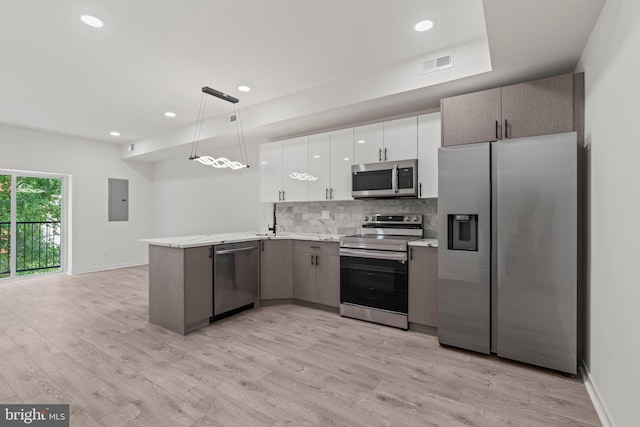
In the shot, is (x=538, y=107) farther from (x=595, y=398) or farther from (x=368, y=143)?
(x=595, y=398)

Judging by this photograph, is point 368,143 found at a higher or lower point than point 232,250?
higher

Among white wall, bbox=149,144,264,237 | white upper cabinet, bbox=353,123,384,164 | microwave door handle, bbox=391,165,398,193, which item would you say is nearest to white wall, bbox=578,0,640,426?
microwave door handle, bbox=391,165,398,193

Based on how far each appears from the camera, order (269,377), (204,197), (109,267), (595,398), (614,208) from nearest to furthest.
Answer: (614,208) → (595,398) → (269,377) → (204,197) → (109,267)

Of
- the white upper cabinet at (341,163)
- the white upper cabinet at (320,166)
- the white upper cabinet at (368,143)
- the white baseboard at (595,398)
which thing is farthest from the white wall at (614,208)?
the white upper cabinet at (320,166)

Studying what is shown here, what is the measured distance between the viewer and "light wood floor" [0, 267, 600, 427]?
1.87 m

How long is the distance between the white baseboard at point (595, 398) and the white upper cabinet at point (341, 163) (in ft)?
8.70

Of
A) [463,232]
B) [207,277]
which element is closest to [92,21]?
[207,277]

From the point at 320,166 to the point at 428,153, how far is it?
143 cm

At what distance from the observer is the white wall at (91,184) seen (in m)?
5.60

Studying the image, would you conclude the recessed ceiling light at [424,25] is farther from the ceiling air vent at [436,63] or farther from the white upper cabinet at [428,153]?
the white upper cabinet at [428,153]

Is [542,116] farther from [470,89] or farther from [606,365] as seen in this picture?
[606,365]

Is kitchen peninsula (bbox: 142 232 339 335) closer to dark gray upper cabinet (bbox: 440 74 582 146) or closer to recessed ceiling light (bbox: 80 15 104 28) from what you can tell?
recessed ceiling light (bbox: 80 15 104 28)

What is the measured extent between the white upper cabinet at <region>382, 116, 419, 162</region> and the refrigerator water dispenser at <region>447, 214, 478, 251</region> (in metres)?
1.00

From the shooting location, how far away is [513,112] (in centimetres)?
259
